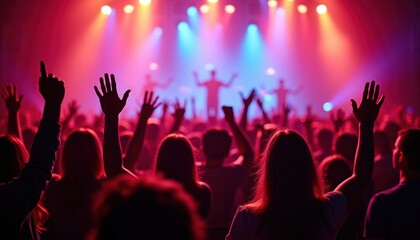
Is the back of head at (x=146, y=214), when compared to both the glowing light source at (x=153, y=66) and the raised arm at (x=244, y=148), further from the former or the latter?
the glowing light source at (x=153, y=66)

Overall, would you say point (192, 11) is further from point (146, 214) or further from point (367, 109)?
point (146, 214)

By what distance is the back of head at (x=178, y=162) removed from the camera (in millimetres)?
3168

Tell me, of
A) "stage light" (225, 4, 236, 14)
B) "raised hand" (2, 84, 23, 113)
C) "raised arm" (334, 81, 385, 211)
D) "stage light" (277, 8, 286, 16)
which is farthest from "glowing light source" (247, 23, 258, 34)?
"raised arm" (334, 81, 385, 211)

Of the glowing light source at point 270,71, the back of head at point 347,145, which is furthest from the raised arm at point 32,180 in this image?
the glowing light source at point 270,71

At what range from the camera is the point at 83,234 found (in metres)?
3.18

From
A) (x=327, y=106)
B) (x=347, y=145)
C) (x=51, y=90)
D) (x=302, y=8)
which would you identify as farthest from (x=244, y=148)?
(x=327, y=106)

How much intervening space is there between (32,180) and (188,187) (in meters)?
1.26

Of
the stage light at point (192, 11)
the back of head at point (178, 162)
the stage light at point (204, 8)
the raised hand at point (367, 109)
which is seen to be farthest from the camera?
the stage light at point (192, 11)

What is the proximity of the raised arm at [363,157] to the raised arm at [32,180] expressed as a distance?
4.54 ft

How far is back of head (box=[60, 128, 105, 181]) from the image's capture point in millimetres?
3361

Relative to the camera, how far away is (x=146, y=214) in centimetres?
124

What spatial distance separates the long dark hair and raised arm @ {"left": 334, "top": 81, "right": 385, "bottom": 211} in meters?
0.28

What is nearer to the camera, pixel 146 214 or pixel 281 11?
pixel 146 214

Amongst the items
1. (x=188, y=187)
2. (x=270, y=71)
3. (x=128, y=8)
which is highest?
(x=128, y=8)
